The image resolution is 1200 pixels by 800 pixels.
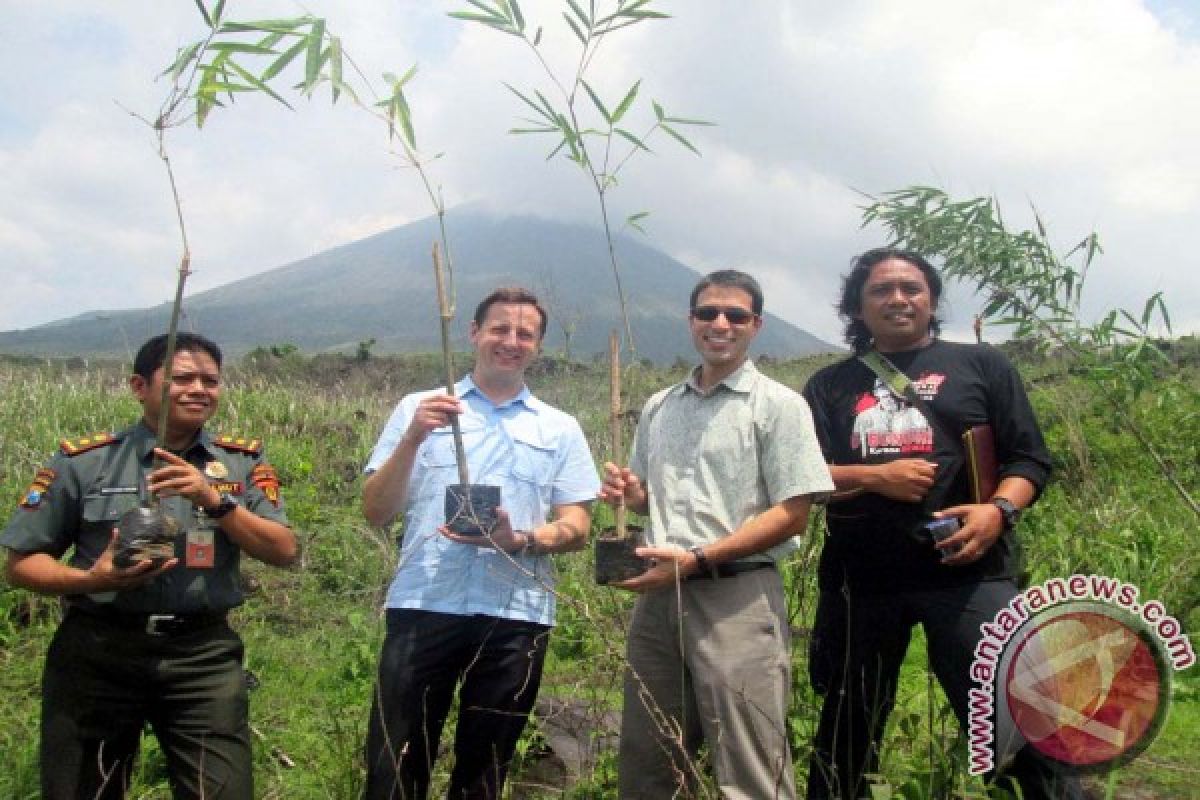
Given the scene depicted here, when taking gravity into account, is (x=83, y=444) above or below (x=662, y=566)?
above

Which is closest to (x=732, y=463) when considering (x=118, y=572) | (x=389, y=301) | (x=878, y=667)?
(x=878, y=667)

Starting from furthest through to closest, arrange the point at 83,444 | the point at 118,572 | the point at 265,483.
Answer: the point at 265,483
the point at 83,444
the point at 118,572

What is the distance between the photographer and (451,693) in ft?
9.11

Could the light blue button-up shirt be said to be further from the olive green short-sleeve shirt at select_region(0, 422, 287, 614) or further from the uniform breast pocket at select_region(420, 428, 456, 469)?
the olive green short-sleeve shirt at select_region(0, 422, 287, 614)

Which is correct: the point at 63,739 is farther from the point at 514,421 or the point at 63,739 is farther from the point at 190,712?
the point at 514,421

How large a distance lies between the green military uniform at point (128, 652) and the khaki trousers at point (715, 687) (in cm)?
115

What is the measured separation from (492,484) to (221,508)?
784 mm

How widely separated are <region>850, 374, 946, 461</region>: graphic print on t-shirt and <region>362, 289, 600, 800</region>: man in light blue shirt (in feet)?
2.84

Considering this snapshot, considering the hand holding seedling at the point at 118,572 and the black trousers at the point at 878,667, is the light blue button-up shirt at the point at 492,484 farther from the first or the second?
the black trousers at the point at 878,667

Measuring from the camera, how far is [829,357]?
2105cm

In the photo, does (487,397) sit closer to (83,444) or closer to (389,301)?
(83,444)

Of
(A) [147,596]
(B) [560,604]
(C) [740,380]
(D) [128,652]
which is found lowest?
(B) [560,604]

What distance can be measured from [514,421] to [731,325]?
0.77m

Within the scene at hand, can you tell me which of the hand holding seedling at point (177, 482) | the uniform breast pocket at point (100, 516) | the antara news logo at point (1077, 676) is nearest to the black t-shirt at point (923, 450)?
A: the antara news logo at point (1077, 676)
